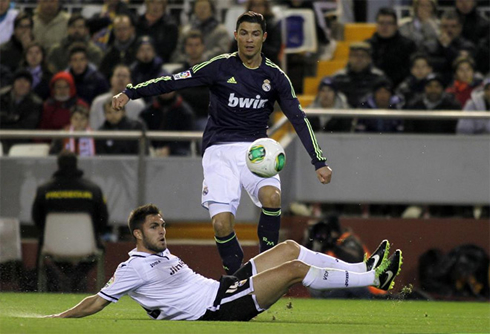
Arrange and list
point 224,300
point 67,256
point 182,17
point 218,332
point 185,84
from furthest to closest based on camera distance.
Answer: point 182,17 → point 67,256 → point 185,84 → point 224,300 → point 218,332

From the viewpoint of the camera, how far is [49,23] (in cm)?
1573

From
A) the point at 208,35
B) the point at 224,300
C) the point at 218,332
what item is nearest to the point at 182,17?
the point at 208,35

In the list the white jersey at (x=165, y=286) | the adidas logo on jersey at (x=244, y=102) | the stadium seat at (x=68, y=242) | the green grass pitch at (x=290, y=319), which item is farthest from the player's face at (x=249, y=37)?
the stadium seat at (x=68, y=242)

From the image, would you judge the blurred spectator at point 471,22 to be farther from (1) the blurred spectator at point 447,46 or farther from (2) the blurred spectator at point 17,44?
(2) the blurred spectator at point 17,44

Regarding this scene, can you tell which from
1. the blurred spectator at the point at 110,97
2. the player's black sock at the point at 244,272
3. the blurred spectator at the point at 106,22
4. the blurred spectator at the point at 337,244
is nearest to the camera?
the player's black sock at the point at 244,272

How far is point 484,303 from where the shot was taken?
12.2 metres

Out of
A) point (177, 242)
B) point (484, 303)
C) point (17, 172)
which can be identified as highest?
point (17, 172)

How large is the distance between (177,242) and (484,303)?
3627 mm

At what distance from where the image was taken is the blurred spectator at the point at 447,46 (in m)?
14.4

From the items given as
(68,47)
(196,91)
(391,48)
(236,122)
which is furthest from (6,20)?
(236,122)

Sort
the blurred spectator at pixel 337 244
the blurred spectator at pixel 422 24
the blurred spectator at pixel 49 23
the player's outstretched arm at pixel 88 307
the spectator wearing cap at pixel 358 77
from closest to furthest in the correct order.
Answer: the player's outstretched arm at pixel 88 307 < the blurred spectator at pixel 337 244 < the spectator wearing cap at pixel 358 77 < the blurred spectator at pixel 422 24 < the blurred spectator at pixel 49 23

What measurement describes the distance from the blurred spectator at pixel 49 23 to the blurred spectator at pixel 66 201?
11.8 ft

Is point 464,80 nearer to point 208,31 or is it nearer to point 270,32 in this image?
point 270,32

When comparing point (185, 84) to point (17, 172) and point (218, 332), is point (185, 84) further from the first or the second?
point (17, 172)
